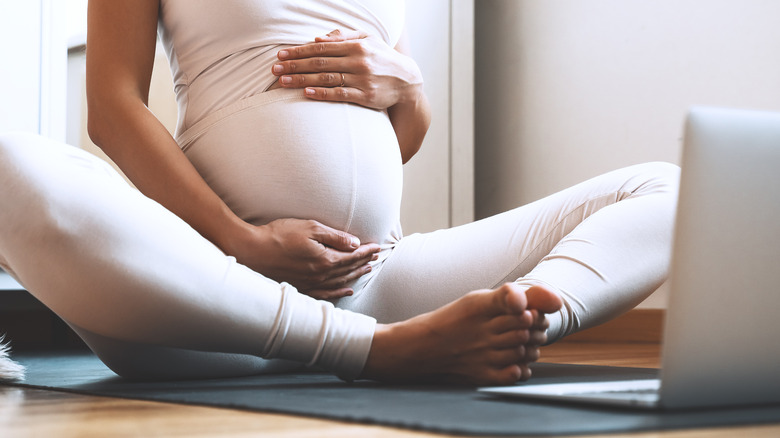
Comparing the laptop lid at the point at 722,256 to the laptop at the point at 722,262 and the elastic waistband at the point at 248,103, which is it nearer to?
the laptop at the point at 722,262

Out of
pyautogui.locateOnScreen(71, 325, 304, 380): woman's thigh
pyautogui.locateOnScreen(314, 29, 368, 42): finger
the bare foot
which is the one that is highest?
pyautogui.locateOnScreen(314, 29, 368, 42): finger

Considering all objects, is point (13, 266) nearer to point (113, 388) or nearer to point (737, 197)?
point (113, 388)

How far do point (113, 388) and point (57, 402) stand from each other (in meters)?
0.09

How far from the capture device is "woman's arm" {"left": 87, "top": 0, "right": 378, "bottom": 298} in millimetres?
882

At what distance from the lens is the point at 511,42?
2.32 m

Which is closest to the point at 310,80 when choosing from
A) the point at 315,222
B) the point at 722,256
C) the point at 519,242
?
the point at 315,222

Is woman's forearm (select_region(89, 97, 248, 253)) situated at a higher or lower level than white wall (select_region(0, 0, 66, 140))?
lower

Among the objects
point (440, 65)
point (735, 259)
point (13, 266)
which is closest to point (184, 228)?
point (13, 266)

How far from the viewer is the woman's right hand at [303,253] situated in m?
0.88

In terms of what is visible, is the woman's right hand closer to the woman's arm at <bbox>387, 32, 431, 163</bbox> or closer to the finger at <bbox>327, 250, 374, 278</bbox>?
the finger at <bbox>327, 250, 374, 278</bbox>

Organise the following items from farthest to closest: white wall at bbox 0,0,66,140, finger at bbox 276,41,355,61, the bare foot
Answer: white wall at bbox 0,0,66,140 → finger at bbox 276,41,355,61 → the bare foot

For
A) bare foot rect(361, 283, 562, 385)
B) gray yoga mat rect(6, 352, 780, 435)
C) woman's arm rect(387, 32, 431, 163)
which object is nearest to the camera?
gray yoga mat rect(6, 352, 780, 435)

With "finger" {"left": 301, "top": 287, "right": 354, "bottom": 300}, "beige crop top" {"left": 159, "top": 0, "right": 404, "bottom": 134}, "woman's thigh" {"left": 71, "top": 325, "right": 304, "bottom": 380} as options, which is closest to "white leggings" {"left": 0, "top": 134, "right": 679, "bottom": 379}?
"woman's thigh" {"left": 71, "top": 325, "right": 304, "bottom": 380}

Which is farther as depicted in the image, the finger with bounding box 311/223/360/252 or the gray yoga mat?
the finger with bounding box 311/223/360/252
